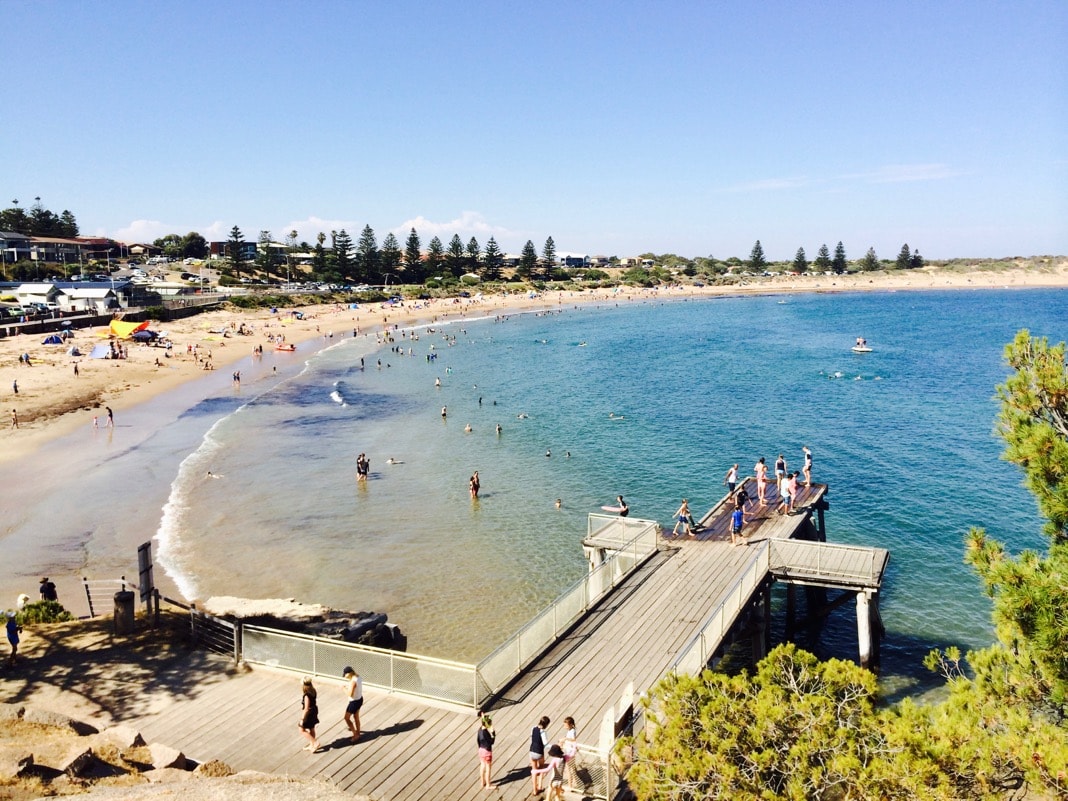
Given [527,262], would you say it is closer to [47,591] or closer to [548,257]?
[548,257]

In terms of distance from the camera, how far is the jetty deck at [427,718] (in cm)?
992

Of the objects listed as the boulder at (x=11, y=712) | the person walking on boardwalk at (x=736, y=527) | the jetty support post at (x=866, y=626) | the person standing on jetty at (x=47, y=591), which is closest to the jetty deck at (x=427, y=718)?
the boulder at (x=11, y=712)

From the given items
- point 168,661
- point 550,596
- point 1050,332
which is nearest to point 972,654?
point 168,661

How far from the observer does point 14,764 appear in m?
9.03

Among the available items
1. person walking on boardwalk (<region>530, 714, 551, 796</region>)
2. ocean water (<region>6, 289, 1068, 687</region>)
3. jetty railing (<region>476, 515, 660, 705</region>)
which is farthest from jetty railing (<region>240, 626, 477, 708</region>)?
ocean water (<region>6, 289, 1068, 687</region>)

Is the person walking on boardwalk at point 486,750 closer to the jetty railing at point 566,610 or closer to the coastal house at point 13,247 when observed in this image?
the jetty railing at point 566,610

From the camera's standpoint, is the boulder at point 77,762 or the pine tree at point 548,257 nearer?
the boulder at point 77,762

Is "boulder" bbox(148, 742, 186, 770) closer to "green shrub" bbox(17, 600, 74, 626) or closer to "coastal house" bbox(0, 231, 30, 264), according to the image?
"green shrub" bbox(17, 600, 74, 626)

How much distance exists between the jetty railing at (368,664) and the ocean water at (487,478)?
5.66m

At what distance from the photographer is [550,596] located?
2088 centimetres

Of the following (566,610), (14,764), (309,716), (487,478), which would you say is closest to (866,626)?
(566,610)

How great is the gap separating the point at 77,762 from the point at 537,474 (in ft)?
81.7

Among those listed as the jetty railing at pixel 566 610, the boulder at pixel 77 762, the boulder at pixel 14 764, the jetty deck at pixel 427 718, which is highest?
the boulder at pixel 14 764

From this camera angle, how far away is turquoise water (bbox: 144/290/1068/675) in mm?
21312
